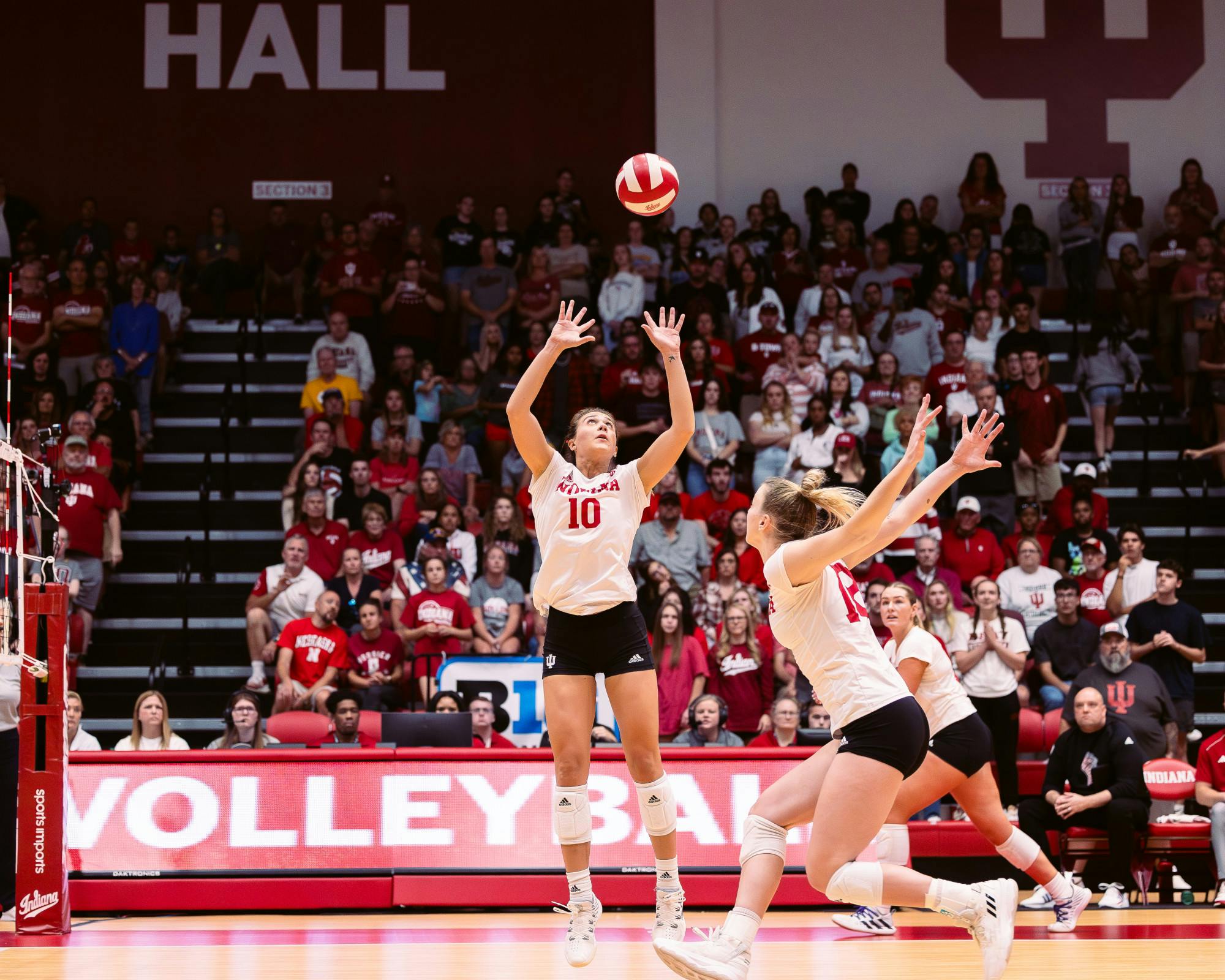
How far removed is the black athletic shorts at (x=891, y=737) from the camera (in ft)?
18.6

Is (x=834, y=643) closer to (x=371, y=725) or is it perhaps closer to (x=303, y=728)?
(x=371, y=725)

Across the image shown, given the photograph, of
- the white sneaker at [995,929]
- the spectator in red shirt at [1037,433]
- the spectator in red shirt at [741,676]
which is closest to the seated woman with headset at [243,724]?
the spectator in red shirt at [741,676]

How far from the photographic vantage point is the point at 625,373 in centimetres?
1551

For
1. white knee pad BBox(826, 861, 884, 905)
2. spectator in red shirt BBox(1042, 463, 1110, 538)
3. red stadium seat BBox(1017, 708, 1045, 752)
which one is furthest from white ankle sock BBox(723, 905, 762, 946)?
spectator in red shirt BBox(1042, 463, 1110, 538)

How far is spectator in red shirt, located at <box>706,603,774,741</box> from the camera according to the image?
12078 mm

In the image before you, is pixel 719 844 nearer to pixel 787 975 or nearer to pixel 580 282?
pixel 787 975

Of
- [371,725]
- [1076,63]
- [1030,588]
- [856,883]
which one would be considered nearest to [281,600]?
[371,725]

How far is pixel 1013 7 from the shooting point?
19719 millimetres

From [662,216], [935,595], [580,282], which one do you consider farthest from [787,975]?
[662,216]

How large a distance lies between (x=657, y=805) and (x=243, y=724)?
4915 mm

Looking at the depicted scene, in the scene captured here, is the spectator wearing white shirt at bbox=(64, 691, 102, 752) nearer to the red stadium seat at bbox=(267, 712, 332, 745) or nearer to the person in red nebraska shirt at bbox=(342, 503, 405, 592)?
the red stadium seat at bbox=(267, 712, 332, 745)

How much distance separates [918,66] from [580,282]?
6086 mm

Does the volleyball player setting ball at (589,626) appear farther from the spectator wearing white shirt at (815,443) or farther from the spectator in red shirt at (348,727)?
the spectator wearing white shirt at (815,443)

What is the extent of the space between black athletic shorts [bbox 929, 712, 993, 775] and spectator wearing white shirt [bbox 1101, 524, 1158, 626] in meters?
5.74
